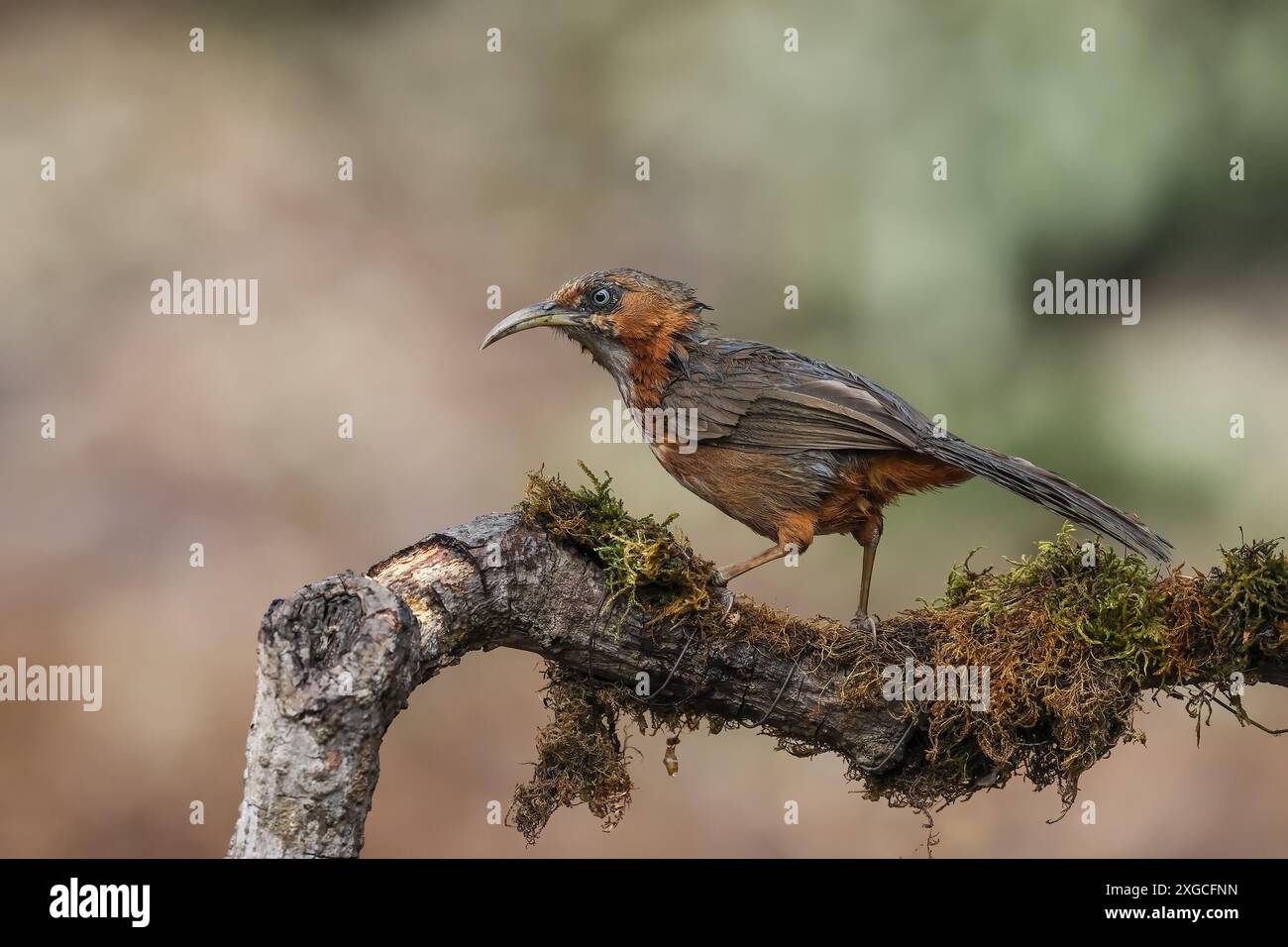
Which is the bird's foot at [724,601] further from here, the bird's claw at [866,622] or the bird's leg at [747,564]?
the bird's claw at [866,622]

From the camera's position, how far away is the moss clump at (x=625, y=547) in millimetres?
3873

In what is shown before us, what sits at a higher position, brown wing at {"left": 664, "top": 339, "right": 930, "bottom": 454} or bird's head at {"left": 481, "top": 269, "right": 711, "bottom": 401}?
bird's head at {"left": 481, "top": 269, "right": 711, "bottom": 401}

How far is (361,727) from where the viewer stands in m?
3.14

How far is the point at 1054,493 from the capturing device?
429 centimetres

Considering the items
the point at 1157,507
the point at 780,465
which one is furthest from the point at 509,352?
the point at 780,465

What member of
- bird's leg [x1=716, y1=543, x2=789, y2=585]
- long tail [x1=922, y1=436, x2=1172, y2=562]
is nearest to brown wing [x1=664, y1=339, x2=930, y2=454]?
long tail [x1=922, y1=436, x2=1172, y2=562]

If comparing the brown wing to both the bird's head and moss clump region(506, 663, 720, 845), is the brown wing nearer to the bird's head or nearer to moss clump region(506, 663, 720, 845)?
the bird's head

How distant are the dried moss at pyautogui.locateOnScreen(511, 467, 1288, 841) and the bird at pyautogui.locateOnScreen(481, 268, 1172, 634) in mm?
234

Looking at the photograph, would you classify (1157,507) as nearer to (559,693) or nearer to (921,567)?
(921,567)

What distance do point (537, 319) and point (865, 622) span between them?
160 centimetres

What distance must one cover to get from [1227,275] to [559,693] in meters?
6.20

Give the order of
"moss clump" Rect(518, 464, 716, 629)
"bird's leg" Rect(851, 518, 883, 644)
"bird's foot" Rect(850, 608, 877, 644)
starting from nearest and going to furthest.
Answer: "moss clump" Rect(518, 464, 716, 629) → "bird's foot" Rect(850, 608, 877, 644) → "bird's leg" Rect(851, 518, 883, 644)

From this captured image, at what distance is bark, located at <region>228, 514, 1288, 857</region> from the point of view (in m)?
3.12

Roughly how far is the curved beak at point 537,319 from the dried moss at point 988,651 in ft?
3.15
